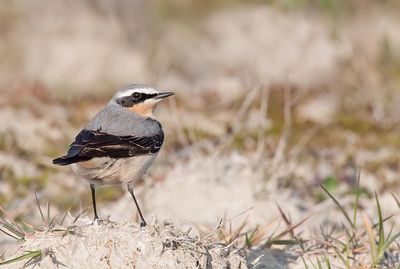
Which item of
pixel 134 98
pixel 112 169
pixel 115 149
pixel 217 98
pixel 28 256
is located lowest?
pixel 217 98

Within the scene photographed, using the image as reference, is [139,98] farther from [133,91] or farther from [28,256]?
[28,256]

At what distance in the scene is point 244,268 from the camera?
226 inches

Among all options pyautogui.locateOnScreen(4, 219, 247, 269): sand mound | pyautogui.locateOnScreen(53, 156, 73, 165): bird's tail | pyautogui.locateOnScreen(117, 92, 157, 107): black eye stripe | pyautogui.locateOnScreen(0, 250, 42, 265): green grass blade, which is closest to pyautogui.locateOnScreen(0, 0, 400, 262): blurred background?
pyautogui.locateOnScreen(4, 219, 247, 269): sand mound

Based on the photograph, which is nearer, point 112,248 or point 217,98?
point 112,248

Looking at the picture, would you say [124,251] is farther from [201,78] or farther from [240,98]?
[201,78]

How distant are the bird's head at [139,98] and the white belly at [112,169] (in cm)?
67

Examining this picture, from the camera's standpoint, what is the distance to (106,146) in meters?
6.25

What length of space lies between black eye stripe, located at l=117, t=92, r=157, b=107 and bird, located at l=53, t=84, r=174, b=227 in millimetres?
118

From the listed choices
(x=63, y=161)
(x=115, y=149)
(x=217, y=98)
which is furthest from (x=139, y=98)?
(x=217, y=98)

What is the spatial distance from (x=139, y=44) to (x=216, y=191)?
5502mm

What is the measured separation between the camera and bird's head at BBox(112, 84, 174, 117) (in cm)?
701

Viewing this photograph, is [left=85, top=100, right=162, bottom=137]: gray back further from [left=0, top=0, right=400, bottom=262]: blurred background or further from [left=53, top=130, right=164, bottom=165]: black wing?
[left=0, top=0, right=400, bottom=262]: blurred background

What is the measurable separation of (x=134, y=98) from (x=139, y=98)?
41mm

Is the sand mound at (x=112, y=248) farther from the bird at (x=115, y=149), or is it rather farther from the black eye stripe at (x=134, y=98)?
the black eye stripe at (x=134, y=98)
